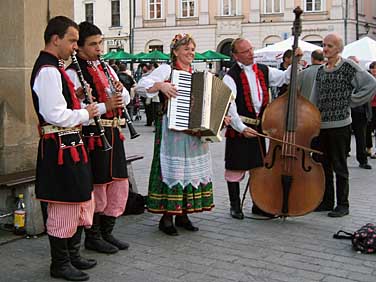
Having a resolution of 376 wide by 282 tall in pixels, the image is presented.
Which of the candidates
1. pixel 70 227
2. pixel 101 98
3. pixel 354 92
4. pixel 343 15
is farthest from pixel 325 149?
pixel 343 15

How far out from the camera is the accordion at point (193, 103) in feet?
16.9

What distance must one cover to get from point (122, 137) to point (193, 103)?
2.25 feet

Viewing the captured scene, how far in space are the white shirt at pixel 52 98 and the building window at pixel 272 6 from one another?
3251 centimetres

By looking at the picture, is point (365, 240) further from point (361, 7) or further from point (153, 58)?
point (361, 7)

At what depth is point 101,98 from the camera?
4.71 metres

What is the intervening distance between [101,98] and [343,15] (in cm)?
3112

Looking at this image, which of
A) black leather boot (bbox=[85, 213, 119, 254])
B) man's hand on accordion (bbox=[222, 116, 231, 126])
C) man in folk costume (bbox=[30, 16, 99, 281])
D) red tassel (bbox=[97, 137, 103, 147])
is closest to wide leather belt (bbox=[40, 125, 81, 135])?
man in folk costume (bbox=[30, 16, 99, 281])

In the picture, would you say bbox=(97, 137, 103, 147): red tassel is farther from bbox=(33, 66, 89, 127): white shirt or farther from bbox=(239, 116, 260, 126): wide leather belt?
bbox=(239, 116, 260, 126): wide leather belt

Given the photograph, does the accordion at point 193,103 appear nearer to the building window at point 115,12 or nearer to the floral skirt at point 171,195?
the floral skirt at point 171,195

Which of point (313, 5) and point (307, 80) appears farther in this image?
point (313, 5)

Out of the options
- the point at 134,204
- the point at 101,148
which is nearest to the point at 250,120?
the point at 134,204

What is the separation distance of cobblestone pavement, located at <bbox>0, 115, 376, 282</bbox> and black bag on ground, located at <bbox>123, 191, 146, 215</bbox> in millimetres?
78

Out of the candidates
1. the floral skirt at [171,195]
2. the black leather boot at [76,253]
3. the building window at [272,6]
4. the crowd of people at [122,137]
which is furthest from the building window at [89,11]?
the black leather boot at [76,253]

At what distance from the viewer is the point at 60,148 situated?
13.4 ft
